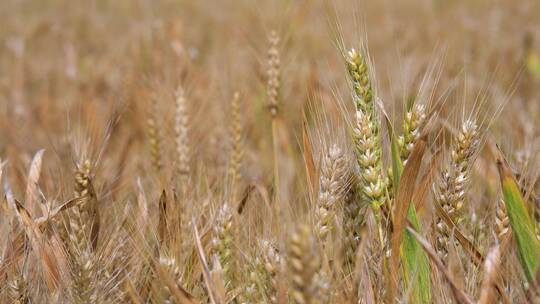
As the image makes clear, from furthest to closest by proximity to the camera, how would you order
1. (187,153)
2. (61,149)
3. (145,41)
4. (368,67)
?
1. (145,41)
2. (61,149)
3. (187,153)
4. (368,67)

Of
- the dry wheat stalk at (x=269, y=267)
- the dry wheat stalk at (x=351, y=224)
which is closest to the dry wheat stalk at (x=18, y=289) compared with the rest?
the dry wheat stalk at (x=269, y=267)

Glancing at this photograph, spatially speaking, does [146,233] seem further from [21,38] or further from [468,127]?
[21,38]

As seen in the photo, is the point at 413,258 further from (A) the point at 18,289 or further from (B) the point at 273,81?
(B) the point at 273,81

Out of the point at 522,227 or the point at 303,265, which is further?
the point at 522,227

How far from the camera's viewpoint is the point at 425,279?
89 cm

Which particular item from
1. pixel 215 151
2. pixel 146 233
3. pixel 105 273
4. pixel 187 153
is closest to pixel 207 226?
pixel 146 233

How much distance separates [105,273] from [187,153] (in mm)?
555

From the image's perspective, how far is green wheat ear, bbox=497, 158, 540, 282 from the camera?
867mm

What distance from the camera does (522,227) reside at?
34.3 inches

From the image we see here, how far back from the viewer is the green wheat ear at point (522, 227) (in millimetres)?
867

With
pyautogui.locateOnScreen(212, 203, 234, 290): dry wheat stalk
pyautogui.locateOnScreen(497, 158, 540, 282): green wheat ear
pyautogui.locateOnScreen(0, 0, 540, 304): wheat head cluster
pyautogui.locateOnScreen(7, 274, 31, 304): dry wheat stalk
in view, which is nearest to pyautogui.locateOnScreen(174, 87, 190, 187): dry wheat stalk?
pyautogui.locateOnScreen(0, 0, 540, 304): wheat head cluster

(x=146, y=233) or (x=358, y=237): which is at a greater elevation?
(x=358, y=237)

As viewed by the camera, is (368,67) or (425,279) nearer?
(425,279)

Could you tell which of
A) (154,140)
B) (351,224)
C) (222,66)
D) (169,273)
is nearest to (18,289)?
(169,273)
